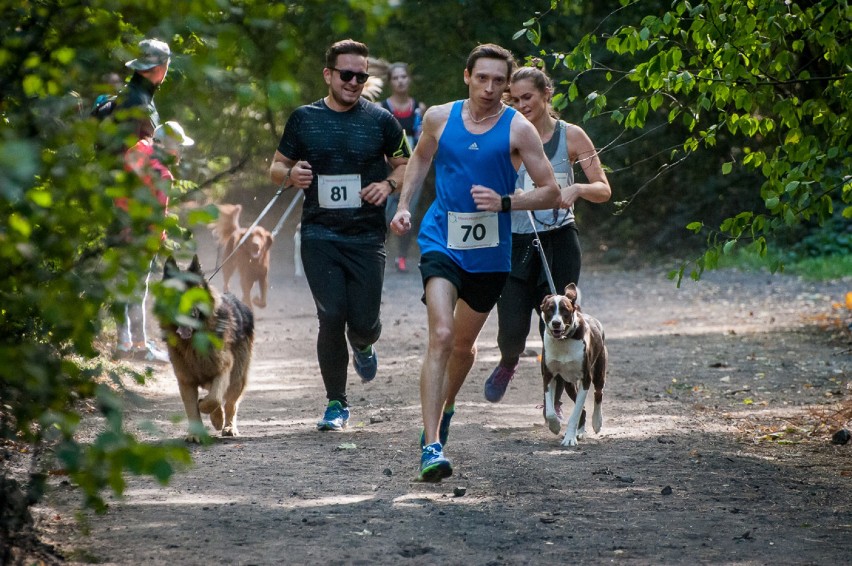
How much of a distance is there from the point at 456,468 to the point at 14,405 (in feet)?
11.5

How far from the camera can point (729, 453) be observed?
7.71 m

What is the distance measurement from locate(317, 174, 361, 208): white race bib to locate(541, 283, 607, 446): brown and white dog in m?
1.44

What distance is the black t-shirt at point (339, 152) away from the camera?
821 centimetres

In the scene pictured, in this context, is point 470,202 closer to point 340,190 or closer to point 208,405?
point 340,190

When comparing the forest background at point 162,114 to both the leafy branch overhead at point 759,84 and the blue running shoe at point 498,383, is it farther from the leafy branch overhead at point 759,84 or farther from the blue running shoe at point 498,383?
the blue running shoe at point 498,383

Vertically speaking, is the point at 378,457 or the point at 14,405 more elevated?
the point at 14,405

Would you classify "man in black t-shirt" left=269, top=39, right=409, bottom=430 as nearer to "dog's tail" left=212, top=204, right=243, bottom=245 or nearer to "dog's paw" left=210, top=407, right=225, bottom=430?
"dog's paw" left=210, top=407, right=225, bottom=430

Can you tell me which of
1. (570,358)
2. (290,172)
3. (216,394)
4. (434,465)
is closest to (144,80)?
(290,172)

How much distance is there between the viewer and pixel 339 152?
26.9 feet

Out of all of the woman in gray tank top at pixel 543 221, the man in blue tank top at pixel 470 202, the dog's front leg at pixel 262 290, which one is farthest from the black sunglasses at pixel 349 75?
the dog's front leg at pixel 262 290

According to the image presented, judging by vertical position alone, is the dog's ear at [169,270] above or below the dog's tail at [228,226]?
below

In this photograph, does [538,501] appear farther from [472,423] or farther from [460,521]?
[472,423]

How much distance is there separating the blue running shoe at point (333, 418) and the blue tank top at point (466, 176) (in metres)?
1.96

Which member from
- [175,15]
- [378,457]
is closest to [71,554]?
[175,15]
